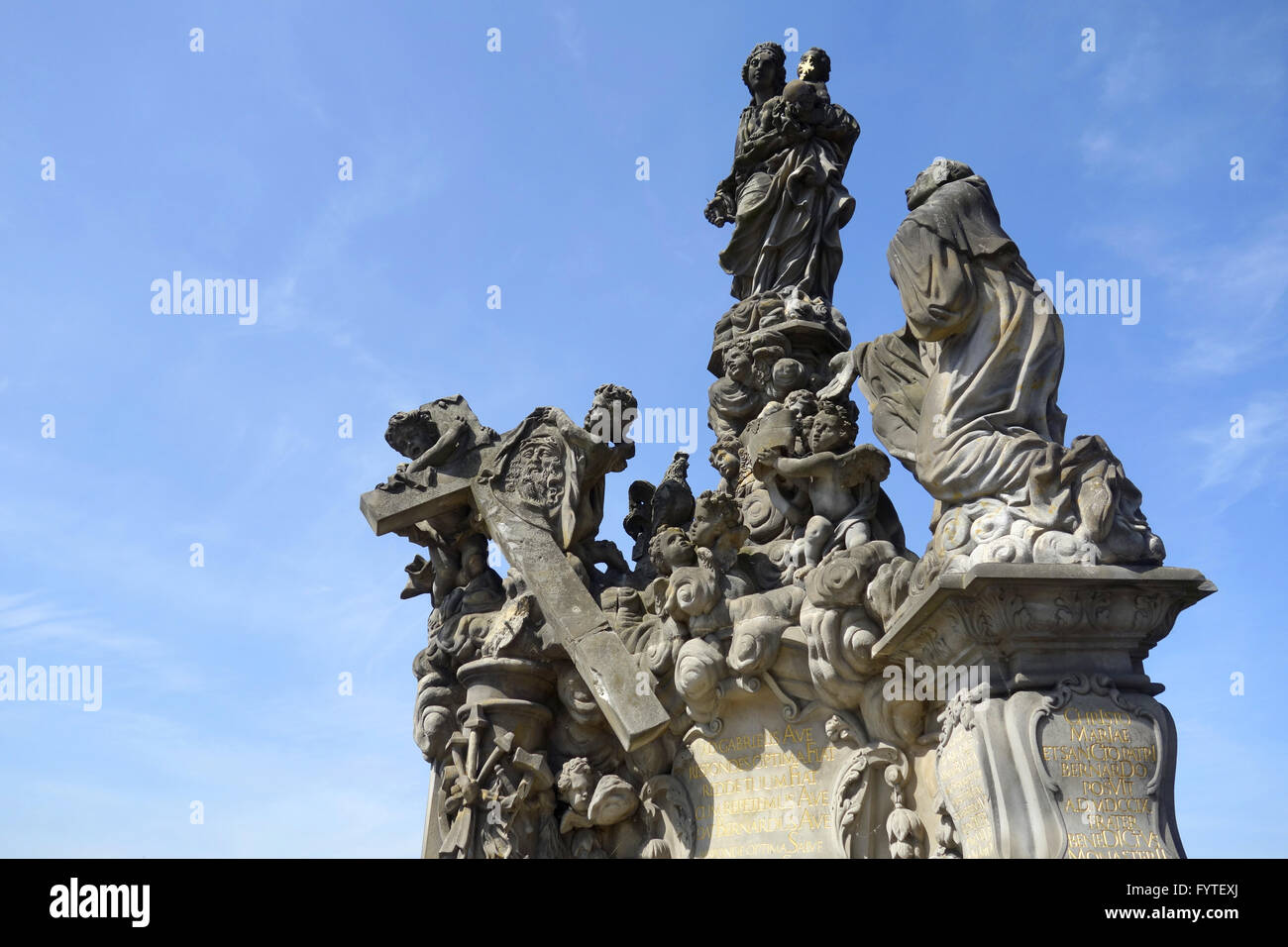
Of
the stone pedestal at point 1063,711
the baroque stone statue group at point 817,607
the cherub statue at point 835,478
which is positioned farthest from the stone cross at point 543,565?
the stone pedestal at point 1063,711

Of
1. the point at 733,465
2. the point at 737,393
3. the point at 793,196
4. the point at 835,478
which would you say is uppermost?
the point at 793,196

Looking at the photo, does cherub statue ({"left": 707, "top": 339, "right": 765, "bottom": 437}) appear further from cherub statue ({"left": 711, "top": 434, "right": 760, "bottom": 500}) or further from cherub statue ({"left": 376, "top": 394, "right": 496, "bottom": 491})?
cherub statue ({"left": 376, "top": 394, "right": 496, "bottom": 491})

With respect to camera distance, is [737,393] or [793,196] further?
[793,196]

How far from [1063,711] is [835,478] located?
265 centimetres

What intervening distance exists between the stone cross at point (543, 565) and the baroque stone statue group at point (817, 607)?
23 mm

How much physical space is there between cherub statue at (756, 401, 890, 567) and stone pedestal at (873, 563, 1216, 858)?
1823 millimetres

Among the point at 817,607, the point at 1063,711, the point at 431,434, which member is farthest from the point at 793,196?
the point at 1063,711

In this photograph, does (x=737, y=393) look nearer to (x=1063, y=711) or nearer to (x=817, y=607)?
(x=817, y=607)

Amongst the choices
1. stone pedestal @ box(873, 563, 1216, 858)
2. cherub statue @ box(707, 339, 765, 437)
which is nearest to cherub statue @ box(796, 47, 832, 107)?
cherub statue @ box(707, 339, 765, 437)

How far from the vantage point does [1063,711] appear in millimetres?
6543
